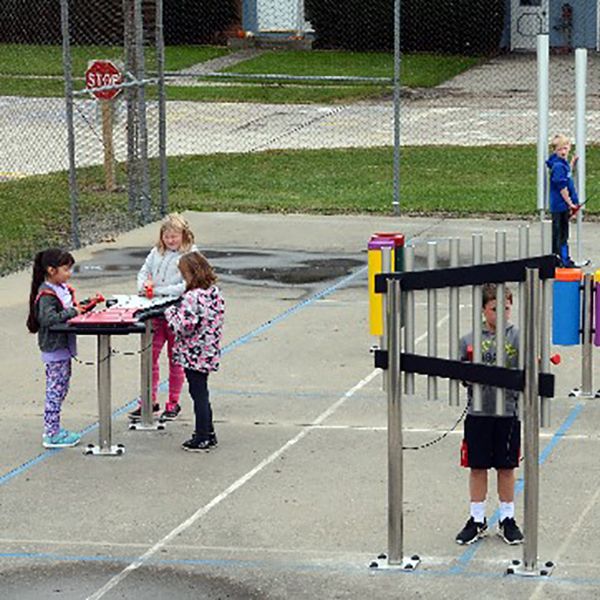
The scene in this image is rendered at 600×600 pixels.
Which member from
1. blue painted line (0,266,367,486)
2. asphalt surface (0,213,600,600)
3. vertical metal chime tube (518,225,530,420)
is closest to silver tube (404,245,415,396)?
vertical metal chime tube (518,225,530,420)

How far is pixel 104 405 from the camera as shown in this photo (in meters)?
12.0

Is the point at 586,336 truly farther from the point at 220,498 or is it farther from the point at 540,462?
the point at 220,498

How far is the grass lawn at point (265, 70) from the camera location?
120 ft

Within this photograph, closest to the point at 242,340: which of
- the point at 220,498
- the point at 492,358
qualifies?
the point at 220,498

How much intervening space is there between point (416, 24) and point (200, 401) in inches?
1333

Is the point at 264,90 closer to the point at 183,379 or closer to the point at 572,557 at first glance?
the point at 183,379

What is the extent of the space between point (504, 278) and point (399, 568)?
1724mm

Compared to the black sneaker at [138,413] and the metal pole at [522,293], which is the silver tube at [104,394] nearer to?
the black sneaker at [138,413]

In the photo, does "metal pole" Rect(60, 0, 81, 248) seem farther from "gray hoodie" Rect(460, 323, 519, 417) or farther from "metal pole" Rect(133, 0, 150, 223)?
"gray hoodie" Rect(460, 323, 519, 417)

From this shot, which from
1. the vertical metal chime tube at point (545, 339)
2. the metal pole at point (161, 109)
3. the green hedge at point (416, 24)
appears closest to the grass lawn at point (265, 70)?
the green hedge at point (416, 24)

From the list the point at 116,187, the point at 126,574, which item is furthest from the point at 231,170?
the point at 126,574

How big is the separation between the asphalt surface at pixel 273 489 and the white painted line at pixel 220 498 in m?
0.01

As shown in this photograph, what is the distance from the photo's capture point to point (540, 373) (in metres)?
9.39

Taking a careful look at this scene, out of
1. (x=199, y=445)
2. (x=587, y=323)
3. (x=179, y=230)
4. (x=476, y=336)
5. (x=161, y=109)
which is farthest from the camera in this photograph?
(x=161, y=109)
